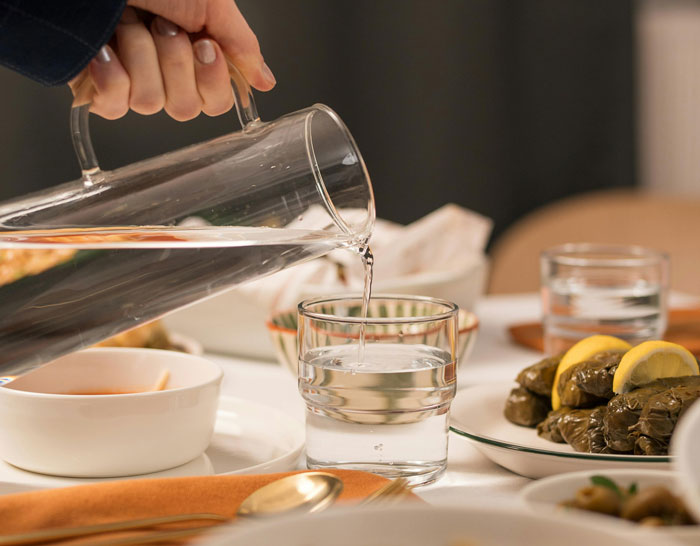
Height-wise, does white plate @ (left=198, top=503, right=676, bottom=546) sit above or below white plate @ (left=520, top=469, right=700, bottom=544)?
above

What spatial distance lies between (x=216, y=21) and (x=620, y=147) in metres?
2.97

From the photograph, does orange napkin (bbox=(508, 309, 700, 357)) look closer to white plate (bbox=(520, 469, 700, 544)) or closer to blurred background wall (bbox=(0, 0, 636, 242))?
white plate (bbox=(520, 469, 700, 544))

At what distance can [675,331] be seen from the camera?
3.96 ft

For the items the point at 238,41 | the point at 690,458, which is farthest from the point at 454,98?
the point at 690,458

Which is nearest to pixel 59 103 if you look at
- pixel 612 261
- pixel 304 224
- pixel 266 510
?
pixel 612 261

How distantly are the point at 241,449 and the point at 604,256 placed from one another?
600 millimetres

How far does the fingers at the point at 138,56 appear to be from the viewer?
2.43ft

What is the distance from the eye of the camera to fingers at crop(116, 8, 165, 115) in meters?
0.74

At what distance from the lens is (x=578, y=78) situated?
341 centimetres

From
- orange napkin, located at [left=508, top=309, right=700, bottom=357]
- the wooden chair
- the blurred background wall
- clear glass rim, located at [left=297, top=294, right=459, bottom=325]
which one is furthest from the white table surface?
the blurred background wall

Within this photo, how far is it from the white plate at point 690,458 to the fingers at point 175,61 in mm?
493

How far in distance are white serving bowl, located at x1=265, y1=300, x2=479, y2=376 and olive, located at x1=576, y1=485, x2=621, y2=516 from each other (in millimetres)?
450

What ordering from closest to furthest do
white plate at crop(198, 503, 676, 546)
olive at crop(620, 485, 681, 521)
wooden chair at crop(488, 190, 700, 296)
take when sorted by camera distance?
white plate at crop(198, 503, 676, 546) → olive at crop(620, 485, 681, 521) → wooden chair at crop(488, 190, 700, 296)

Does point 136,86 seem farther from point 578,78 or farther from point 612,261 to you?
point 578,78
